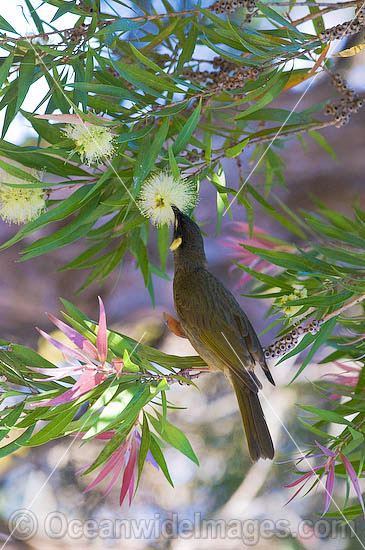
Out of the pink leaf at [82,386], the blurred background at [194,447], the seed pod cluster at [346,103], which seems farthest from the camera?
the blurred background at [194,447]

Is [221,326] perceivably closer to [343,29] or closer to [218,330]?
[218,330]

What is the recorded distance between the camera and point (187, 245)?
458 millimetres

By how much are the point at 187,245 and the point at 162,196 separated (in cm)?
8

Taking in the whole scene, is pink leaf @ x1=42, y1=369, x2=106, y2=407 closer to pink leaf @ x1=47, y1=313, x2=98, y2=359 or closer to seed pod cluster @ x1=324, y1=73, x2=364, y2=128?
pink leaf @ x1=47, y1=313, x2=98, y2=359

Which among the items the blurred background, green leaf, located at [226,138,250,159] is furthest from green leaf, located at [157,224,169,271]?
green leaf, located at [226,138,250,159]

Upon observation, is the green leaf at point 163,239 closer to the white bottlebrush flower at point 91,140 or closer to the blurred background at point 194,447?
the blurred background at point 194,447

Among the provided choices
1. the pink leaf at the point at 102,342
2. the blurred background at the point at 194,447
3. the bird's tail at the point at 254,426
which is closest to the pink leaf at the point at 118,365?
the pink leaf at the point at 102,342

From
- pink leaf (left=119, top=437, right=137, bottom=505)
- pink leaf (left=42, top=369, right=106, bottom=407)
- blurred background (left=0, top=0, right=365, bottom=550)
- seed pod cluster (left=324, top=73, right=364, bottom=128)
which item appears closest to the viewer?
pink leaf (left=42, top=369, right=106, bottom=407)

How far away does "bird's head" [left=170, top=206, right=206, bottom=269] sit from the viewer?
451 mm

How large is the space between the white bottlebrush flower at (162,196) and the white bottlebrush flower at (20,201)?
3.0 inches

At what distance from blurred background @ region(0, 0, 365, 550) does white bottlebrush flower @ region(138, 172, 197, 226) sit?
306 mm

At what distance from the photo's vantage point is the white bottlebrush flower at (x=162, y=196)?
38cm

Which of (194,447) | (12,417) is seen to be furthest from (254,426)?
(194,447)

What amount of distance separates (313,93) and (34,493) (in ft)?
2.04
